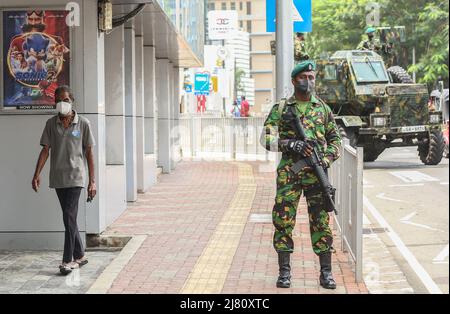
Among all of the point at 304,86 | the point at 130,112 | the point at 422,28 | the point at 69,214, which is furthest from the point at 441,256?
the point at 422,28

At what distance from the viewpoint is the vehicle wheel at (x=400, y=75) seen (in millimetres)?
19406

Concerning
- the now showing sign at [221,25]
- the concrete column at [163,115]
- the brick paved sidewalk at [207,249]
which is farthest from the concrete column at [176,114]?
the now showing sign at [221,25]

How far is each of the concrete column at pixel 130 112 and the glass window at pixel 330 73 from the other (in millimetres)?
9019

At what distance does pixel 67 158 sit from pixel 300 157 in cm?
→ 231

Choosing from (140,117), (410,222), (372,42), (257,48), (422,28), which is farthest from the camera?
(257,48)

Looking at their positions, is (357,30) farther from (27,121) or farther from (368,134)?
(27,121)

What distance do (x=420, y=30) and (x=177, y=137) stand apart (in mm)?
7316

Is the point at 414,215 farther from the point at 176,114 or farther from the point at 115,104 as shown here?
the point at 176,114

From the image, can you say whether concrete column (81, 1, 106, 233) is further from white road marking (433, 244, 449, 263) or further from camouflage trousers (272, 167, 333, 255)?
white road marking (433, 244, 449, 263)

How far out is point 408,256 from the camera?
7.79 metres

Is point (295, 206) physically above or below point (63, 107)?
below

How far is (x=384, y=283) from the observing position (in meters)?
6.45

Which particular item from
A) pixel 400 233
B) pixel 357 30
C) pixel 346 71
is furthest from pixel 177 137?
pixel 357 30

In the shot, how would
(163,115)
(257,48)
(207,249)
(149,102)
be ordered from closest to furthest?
1. (207,249)
2. (149,102)
3. (163,115)
4. (257,48)
